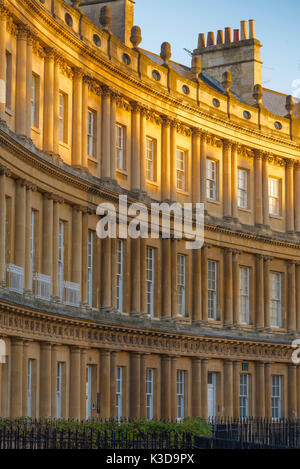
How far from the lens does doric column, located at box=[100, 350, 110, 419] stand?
42.5 m

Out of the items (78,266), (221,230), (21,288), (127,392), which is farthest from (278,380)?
(21,288)

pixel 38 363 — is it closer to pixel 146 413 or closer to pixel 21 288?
pixel 21 288

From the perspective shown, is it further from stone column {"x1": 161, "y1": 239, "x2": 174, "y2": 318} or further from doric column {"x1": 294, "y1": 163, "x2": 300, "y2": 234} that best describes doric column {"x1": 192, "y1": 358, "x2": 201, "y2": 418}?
doric column {"x1": 294, "y1": 163, "x2": 300, "y2": 234}

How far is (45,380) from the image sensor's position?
37.8 meters

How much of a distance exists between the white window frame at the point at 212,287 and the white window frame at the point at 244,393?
3571mm

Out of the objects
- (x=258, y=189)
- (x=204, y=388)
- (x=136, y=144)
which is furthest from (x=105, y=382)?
(x=258, y=189)

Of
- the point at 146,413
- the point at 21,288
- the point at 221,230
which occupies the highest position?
the point at 221,230

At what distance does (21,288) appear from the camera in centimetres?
3562

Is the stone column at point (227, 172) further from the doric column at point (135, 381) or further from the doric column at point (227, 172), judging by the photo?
the doric column at point (135, 381)

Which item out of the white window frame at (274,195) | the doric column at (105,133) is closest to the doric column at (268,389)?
the white window frame at (274,195)

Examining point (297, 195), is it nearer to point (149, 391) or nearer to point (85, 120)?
point (149, 391)

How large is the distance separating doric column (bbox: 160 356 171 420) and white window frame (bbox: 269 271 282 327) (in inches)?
361

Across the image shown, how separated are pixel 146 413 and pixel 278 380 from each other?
36.9 feet

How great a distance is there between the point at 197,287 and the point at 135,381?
20.7ft
